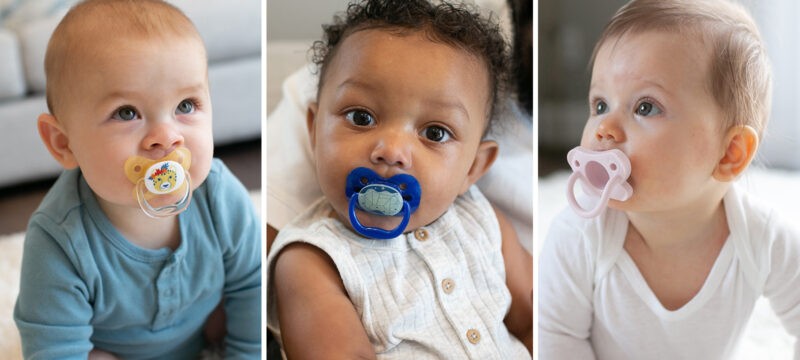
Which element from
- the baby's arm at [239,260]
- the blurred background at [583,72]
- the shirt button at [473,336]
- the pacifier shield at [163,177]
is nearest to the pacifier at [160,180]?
the pacifier shield at [163,177]

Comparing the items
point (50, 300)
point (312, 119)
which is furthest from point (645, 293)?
point (50, 300)

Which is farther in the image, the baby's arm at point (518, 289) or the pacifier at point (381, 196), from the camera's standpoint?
the baby's arm at point (518, 289)

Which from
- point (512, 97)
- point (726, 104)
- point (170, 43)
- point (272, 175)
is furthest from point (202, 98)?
point (726, 104)

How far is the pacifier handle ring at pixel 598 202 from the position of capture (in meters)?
0.81

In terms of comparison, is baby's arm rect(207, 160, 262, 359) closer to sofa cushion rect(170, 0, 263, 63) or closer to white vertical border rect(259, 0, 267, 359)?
white vertical border rect(259, 0, 267, 359)

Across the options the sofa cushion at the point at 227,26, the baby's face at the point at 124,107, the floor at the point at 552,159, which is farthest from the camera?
the floor at the point at 552,159

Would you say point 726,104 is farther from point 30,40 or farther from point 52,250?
point 30,40

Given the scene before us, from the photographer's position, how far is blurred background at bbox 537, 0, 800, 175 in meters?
0.87

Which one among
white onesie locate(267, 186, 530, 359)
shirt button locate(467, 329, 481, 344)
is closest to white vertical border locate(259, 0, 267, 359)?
white onesie locate(267, 186, 530, 359)

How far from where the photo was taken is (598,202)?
0.83 meters

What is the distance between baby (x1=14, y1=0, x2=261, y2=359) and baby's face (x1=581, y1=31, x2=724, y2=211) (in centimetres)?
43

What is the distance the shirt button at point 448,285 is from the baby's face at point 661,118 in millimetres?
201

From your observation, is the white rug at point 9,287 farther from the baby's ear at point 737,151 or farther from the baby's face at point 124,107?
the baby's ear at point 737,151

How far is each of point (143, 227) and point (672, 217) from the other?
0.58m
